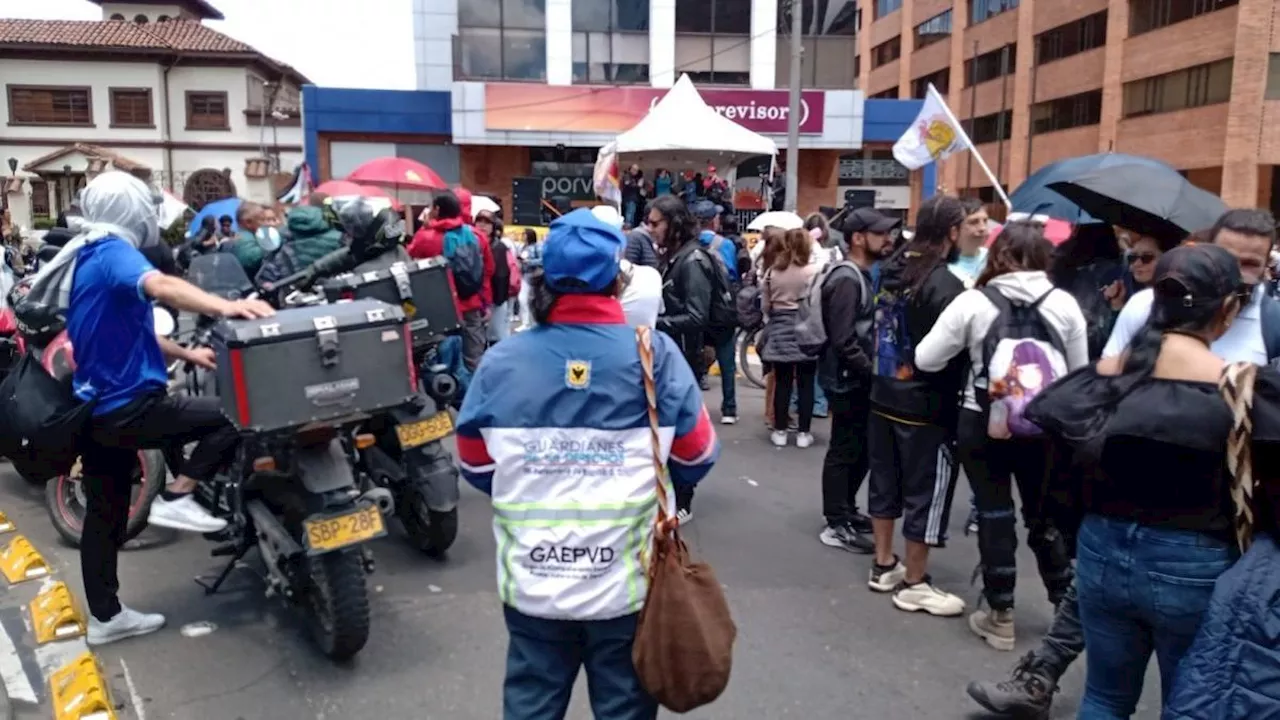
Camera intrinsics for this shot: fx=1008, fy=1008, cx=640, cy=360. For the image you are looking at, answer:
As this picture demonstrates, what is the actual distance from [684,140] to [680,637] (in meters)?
11.3

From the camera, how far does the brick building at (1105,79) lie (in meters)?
32.8

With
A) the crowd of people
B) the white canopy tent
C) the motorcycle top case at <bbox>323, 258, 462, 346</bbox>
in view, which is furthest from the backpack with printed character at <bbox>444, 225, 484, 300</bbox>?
the white canopy tent

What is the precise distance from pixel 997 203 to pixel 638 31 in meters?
23.2

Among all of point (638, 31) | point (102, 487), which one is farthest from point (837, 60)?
point (102, 487)

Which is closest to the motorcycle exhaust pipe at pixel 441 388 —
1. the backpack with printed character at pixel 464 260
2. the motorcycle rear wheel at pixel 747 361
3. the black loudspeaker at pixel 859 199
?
the backpack with printed character at pixel 464 260

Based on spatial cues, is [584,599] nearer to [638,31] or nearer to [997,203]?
[638,31]

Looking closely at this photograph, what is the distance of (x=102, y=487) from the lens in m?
4.43

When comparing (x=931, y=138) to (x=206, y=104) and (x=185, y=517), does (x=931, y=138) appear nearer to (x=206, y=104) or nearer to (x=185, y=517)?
(x=185, y=517)

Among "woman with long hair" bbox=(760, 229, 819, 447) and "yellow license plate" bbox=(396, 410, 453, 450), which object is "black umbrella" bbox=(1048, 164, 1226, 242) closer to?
"woman with long hair" bbox=(760, 229, 819, 447)

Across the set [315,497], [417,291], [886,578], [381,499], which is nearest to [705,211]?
[417,291]

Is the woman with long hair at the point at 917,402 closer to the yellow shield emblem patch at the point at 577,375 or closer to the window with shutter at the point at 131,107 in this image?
the yellow shield emblem patch at the point at 577,375

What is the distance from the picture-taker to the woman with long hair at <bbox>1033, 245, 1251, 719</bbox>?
2537 millimetres

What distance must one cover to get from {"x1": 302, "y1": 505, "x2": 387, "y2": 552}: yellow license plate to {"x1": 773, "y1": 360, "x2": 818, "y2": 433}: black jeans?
414 cm

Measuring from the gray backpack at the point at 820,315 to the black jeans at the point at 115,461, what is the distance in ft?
10.8
